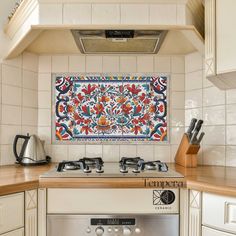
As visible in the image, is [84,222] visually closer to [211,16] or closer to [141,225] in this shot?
[141,225]

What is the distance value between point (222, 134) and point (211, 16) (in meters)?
0.68

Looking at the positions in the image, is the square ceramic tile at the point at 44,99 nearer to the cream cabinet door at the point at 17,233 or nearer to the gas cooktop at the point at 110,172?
the gas cooktop at the point at 110,172

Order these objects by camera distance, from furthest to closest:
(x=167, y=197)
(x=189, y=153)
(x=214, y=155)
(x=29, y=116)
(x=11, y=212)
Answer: (x=29, y=116)
(x=214, y=155)
(x=189, y=153)
(x=167, y=197)
(x=11, y=212)

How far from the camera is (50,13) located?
1340 mm

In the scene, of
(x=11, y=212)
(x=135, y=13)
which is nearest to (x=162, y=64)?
(x=135, y=13)

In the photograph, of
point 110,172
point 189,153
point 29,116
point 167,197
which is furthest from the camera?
point 29,116

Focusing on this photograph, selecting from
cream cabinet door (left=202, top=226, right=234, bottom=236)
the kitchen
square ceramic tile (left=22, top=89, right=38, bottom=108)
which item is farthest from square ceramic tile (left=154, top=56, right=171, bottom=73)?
cream cabinet door (left=202, top=226, right=234, bottom=236)

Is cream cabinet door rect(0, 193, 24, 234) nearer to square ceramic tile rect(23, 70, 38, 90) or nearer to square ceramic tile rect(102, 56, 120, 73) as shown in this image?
square ceramic tile rect(23, 70, 38, 90)

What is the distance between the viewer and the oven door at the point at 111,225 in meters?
1.16

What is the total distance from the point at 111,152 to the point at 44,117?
1.64 feet

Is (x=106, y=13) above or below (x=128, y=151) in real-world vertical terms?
above

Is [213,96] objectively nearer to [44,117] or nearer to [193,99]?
[193,99]

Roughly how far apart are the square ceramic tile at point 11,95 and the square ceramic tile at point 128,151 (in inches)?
28.4

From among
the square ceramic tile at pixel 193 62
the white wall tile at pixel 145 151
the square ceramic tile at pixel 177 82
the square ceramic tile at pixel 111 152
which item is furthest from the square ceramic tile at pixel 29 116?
the square ceramic tile at pixel 193 62
